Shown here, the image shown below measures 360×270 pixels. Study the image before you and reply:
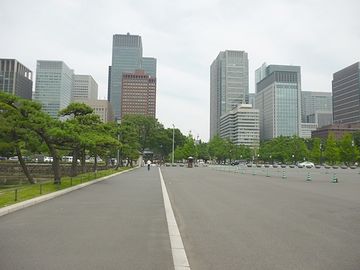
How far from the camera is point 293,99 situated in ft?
588

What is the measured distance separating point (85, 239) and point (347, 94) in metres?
157

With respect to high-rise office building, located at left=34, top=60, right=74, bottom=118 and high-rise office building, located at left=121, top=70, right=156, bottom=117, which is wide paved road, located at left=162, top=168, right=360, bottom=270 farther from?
high-rise office building, located at left=121, top=70, right=156, bottom=117

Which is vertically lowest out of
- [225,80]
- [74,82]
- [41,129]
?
[41,129]

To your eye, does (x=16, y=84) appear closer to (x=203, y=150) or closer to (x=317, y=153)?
(x=317, y=153)

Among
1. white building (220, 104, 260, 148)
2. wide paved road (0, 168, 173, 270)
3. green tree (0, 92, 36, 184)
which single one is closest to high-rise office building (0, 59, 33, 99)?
green tree (0, 92, 36, 184)

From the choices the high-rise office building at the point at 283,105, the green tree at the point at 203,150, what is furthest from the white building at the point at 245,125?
the green tree at the point at 203,150

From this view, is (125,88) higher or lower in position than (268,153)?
higher

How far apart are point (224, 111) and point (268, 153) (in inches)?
3722

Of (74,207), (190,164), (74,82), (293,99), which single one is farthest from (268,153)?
(74,207)

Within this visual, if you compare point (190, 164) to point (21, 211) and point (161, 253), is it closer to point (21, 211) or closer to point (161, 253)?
point (21, 211)

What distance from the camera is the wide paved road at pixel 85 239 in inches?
220

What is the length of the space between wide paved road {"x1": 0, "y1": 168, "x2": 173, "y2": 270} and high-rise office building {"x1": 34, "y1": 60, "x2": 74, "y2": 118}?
72.6 metres

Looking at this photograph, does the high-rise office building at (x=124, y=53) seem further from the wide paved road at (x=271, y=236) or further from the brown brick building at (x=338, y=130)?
the wide paved road at (x=271, y=236)

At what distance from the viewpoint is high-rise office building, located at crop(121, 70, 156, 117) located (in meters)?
133
